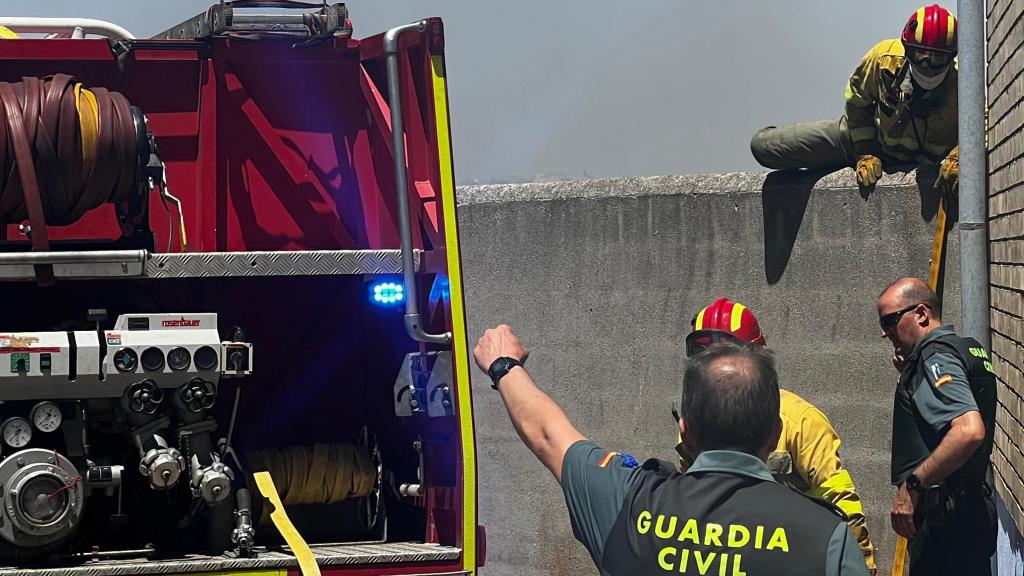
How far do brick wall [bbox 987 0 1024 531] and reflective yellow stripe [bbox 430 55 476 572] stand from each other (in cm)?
247

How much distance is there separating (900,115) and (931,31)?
0.45m

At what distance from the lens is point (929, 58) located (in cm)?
711

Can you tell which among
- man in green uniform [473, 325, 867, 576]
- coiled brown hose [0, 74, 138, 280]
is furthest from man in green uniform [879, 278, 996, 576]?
coiled brown hose [0, 74, 138, 280]

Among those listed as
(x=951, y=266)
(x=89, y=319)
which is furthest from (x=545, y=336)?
(x=89, y=319)

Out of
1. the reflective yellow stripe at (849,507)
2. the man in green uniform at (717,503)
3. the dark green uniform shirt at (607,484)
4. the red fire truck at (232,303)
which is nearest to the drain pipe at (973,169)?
the reflective yellow stripe at (849,507)

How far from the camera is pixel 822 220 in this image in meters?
7.60

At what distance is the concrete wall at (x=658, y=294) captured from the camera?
294 inches

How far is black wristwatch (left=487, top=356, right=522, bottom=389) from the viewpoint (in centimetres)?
345

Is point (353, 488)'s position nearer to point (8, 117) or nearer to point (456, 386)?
point (456, 386)

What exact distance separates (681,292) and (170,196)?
3.59 meters

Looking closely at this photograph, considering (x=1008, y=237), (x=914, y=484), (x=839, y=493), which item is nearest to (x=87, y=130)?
(x=839, y=493)

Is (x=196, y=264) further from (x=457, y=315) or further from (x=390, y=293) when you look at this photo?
(x=457, y=315)

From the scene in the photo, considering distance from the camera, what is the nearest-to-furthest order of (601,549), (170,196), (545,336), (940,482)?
(601,549), (170,196), (940,482), (545,336)

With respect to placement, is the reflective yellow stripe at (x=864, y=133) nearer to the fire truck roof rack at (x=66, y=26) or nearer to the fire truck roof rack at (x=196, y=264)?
the fire truck roof rack at (x=196, y=264)
